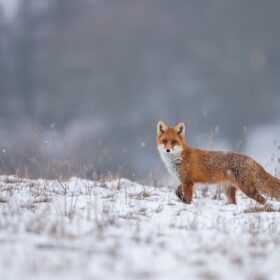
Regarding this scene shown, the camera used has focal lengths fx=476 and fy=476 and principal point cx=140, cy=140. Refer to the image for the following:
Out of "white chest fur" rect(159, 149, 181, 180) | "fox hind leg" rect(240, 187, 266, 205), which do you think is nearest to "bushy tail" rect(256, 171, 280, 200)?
"fox hind leg" rect(240, 187, 266, 205)

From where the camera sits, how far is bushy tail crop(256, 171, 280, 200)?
8836mm

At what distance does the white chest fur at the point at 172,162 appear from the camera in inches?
376

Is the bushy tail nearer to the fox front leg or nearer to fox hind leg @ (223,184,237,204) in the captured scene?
fox hind leg @ (223,184,237,204)

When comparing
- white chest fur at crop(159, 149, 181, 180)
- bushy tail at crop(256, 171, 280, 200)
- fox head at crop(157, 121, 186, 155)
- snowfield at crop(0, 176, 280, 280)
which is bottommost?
snowfield at crop(0, 176, 280, 280)

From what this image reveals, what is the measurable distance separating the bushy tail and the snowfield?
89 centimetres

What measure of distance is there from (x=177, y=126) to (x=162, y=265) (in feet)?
18.4

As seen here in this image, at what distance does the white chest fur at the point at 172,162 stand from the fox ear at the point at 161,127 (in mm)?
472

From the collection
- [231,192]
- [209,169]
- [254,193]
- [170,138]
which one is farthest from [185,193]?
[254,193]

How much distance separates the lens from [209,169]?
9.35 meters

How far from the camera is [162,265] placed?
4383 mm

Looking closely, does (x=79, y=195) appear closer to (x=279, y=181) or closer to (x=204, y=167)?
(x=204, y=167)

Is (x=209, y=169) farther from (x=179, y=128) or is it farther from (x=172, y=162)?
(x=179, y=128)

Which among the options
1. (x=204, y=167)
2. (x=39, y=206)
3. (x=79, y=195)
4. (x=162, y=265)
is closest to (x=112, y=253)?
(x=162, y=265)

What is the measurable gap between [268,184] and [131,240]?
177 inches
